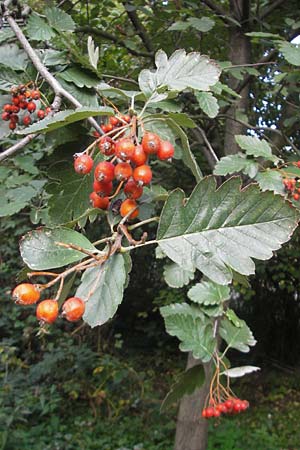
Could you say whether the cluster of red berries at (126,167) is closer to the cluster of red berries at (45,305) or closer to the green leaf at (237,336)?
the cluster of red berries at (45,305)

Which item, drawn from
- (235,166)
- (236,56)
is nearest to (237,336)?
(235,166)

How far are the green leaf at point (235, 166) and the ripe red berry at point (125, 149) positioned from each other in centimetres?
98

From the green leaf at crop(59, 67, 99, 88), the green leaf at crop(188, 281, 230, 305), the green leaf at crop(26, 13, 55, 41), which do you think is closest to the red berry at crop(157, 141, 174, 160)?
the green leaf at crop(59, 67, 99, 88)

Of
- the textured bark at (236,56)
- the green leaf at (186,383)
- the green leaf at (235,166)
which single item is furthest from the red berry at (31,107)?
the textured bark at (236,56)

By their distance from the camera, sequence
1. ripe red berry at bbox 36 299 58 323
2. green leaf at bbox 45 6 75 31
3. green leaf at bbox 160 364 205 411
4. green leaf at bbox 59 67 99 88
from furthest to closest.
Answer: green leaf at bbox 160 364 205 411 < green leaf at bbox 45 6 75 31 < green leaf at bbox 59 67 99 88 < ripe red berry at bbox 36 299 58 323

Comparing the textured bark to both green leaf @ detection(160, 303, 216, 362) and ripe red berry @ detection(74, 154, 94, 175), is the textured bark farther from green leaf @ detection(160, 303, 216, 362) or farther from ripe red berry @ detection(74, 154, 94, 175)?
ripe red berry @ detection(74, 154, 94, 175)

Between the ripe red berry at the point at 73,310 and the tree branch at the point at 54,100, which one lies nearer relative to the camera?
the ripe red berry at the point at 73,310

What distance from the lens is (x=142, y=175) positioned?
627mm

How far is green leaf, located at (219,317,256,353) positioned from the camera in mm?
1882

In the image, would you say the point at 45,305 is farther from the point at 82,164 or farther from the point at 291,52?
the point at 291,52

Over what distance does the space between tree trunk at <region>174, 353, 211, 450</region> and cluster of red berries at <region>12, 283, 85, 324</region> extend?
2.50 metres

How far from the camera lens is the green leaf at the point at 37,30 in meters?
1.19

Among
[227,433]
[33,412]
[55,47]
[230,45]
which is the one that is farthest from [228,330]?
[33,412]

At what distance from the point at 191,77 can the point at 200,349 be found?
46.1 inches
